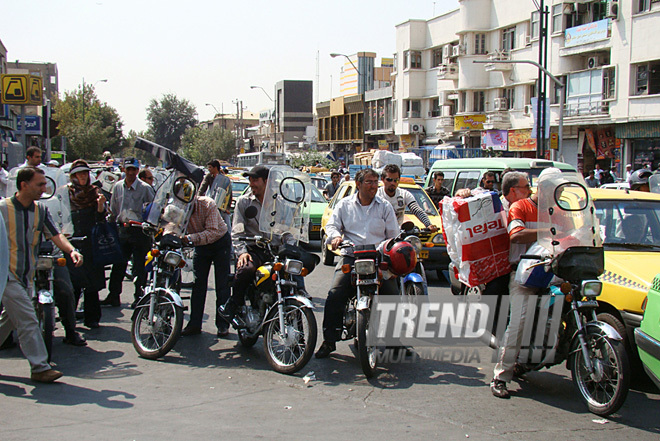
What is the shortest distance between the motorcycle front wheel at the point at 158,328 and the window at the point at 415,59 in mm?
51699

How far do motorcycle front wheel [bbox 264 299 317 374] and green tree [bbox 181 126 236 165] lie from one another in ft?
307

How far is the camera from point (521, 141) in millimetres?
41688

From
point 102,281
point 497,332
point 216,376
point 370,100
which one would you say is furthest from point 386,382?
point 370,100

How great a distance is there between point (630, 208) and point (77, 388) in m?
5.68

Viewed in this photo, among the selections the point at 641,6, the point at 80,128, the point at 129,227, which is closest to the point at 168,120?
the point at 80,128

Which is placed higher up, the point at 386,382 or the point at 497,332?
the point at 497,332

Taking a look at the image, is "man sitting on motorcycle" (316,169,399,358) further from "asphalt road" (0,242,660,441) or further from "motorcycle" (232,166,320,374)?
"asphalt road" (0,242,660,441)

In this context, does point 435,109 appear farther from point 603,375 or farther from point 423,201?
point 603,375

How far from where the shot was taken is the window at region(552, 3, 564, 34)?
37.2m

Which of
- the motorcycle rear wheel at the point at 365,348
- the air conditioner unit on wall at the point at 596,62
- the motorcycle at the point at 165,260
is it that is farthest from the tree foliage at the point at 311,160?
the motorcycle rear wheel at the point at 365,348

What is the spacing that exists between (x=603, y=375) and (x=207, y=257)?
4340 millimetres

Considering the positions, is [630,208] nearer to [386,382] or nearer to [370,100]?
[386,382]

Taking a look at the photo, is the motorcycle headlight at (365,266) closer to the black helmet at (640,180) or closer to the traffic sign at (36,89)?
the black helmet at (640,180)

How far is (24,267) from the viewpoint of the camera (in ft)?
19.0
